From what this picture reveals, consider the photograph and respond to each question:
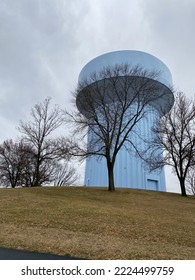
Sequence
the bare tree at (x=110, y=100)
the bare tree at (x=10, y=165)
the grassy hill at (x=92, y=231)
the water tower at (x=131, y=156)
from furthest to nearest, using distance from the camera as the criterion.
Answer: the bare tree at (x=10, y=165) < the water tower at (x=131, y=156) < the bare tree at (x=110, y=100) < the grassy hill at (x=92, y=231)

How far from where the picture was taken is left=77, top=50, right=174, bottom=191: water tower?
72.1 ft

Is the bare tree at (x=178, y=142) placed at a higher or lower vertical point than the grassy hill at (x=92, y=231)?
higher

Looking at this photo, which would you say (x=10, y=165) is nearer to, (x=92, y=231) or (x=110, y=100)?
(x=110, y=100)

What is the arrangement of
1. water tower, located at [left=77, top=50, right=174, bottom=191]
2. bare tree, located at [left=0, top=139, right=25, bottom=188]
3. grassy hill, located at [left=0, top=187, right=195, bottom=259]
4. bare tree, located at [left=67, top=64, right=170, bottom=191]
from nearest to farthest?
grassy hill, located at [left=0, top=187, right=195, bottom=259] < bare tree, located at [left=67, top=64, right=170, bottom=191] < water tower, located at [left=77, top=50, right=174, bottom=191] < bare tree, located at [left=0, top=139, right=25, bottom=188]

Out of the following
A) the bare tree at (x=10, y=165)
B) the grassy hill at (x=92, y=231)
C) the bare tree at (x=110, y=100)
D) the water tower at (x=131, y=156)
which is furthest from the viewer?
the bare tree at (x=10, y=165)

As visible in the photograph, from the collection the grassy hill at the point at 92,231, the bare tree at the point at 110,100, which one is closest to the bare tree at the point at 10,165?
the bare tree at the point at 110,100

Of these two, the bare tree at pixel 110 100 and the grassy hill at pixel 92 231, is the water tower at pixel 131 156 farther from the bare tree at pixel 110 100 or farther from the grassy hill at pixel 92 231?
the grassy hill at pixel 92 231

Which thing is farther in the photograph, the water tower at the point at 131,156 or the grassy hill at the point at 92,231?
the water tower at the point at 131,156

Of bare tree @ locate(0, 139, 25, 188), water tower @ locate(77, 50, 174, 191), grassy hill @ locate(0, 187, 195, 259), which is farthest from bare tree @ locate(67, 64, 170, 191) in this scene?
bare tree @ locate(0, 139, 25, 188)

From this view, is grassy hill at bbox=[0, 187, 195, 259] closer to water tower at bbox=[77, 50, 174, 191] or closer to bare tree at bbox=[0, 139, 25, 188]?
water tower at bbox=[77, 50, 174, 191]

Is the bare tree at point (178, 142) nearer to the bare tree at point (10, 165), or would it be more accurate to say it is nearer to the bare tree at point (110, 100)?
the bare tree at point (110, 100)

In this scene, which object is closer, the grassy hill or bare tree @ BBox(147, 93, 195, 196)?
the grassy hill

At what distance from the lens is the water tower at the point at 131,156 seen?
21969mm
